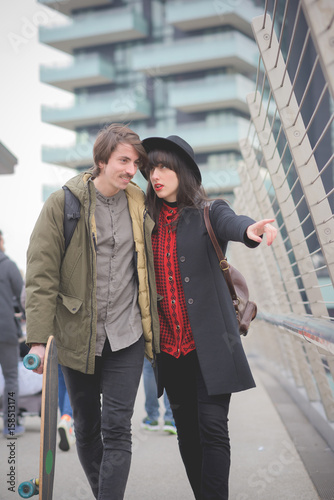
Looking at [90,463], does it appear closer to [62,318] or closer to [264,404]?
[62,318]

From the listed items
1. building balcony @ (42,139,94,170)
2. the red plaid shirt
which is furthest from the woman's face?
building balcony @ (42,139,94,170)

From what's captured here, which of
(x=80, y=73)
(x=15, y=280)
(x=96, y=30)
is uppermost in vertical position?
(x=96, y=30)

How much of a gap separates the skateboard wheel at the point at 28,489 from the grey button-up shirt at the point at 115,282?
622mm

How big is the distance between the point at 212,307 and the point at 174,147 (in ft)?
2.60

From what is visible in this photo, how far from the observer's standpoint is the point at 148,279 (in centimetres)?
322

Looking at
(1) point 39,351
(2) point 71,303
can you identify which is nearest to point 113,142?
(2) point 71,303

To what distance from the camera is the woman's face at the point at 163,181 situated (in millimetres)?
3309

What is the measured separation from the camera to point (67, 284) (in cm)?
315

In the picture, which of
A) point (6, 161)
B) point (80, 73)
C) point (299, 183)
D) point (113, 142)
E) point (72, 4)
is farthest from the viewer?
point (72, 4)

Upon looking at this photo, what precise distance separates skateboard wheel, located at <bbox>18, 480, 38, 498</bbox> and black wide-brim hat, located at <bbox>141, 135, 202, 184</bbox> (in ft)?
5.05

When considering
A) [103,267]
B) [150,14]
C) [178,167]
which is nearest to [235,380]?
[103,267]

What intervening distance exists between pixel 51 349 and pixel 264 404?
15.3 ft

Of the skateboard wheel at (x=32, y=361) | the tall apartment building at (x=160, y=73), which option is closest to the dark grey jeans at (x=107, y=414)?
the skateboard wheel at (x=32, y=361)

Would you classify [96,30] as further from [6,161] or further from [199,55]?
[6,161]
